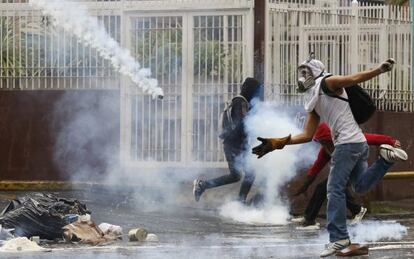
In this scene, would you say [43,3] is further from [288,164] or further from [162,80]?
[288,164]

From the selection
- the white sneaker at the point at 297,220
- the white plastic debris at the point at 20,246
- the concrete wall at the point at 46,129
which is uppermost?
the concrete wall at the point at 46,129

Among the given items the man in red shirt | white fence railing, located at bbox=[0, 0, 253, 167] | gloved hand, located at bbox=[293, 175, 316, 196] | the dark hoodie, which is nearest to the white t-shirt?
the man in red shirt

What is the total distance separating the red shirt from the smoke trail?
3.27 meters

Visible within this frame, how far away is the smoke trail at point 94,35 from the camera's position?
15.5 metres

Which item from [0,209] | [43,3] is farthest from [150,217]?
[43,3]

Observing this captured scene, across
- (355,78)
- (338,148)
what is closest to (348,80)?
(355,78)

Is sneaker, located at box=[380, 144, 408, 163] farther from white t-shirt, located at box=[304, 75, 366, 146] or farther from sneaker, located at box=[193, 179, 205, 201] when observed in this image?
sneaker, located at box=[193, 179, 205, 201]

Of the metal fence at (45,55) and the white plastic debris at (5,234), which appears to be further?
the metal fence at (45,55)

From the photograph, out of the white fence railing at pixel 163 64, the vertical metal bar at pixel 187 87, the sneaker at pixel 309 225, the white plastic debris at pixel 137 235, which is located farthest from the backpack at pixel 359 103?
the vertical metal bar at pixel 187 87

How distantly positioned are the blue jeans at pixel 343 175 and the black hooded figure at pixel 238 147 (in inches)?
178

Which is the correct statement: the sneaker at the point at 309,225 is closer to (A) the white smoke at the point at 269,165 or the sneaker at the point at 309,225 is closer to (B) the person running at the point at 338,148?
(A) the white smoke at the point at 269,165

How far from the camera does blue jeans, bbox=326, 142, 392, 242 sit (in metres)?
9.06

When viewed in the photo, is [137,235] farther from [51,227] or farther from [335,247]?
[335,247]

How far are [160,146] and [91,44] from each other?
1.84m
